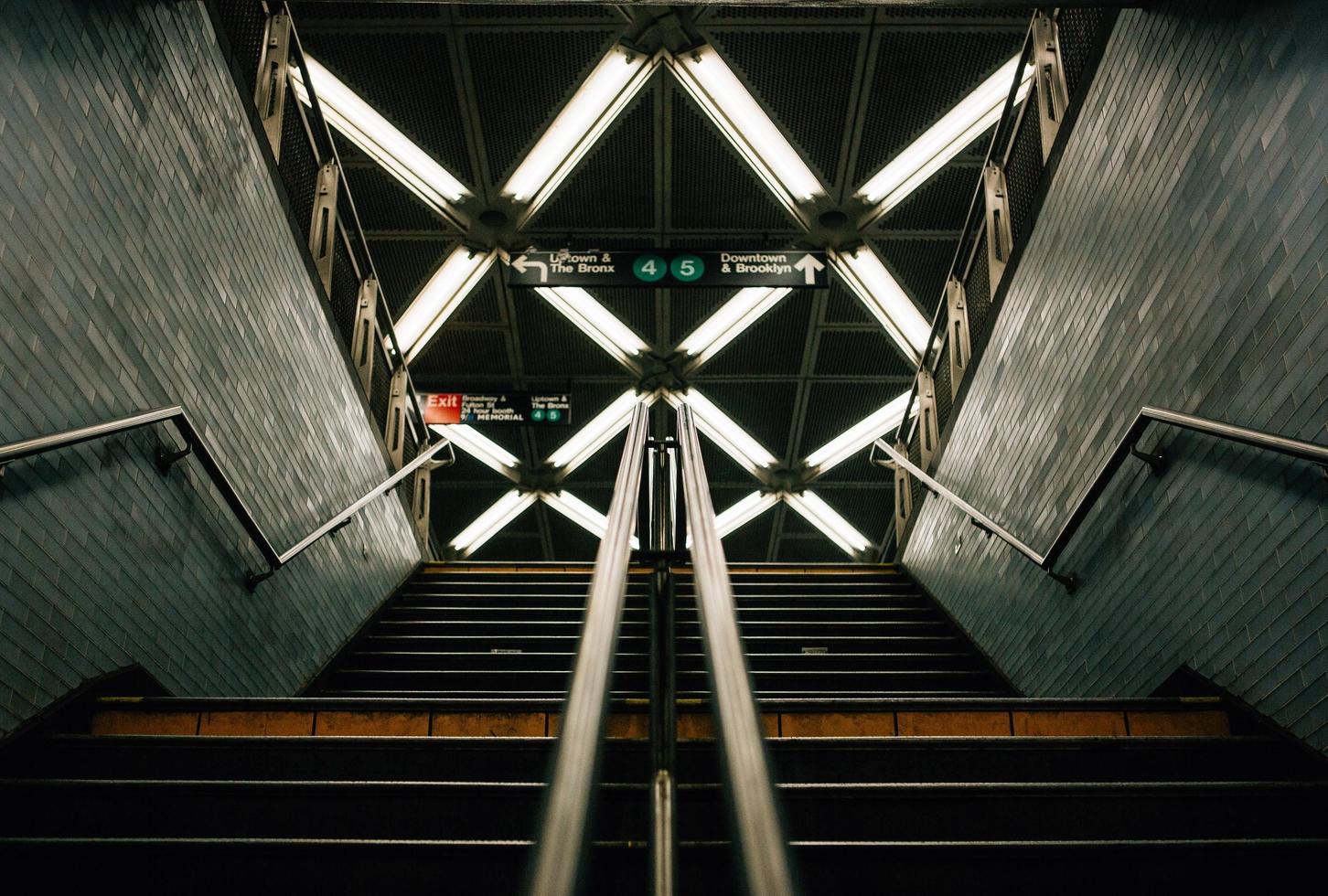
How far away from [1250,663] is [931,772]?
4.08 ft

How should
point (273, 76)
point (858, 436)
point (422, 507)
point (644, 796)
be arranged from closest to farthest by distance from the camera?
point (644, 796)
point (273, 76)
point (422, 507)
point (858, 436)

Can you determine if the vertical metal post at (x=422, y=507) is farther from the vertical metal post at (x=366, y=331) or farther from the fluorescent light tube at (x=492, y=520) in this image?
the fluorescent light tube at (x=492, y=520)

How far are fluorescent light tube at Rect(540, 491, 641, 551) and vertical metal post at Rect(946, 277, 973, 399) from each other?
7508 mm

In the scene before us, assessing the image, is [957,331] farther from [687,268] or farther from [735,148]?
[735,148]

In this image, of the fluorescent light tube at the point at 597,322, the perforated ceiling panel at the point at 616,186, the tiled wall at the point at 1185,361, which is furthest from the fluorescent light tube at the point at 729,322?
the tiled wall at the point at 1185,361

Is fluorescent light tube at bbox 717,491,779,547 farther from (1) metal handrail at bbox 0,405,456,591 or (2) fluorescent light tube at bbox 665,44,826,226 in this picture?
(1) metal handrail at bbox 0,405,456,591

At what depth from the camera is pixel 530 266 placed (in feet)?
27.2

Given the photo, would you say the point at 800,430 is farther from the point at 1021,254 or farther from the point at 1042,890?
the point at 1042,890

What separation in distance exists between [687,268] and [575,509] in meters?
7.18

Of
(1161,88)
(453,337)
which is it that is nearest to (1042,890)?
(1161,88)

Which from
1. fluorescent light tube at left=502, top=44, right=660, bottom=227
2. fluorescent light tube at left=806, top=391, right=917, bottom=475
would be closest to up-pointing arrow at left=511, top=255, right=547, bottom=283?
fluorescent light tube at left=502, top=44, right=660, bottom=227

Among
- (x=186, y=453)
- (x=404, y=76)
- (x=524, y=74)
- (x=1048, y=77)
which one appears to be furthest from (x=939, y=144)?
(x=186, y=453)

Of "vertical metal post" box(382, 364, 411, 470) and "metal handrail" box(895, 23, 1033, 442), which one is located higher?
"metal handrail" box(895, 23, 1033, 442)

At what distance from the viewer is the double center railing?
1.26 metres
